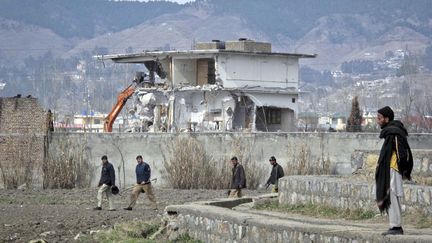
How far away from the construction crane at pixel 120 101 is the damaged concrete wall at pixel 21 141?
11860mm

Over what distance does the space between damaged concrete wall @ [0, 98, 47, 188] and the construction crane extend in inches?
467

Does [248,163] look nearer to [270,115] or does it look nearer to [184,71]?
[184,71]

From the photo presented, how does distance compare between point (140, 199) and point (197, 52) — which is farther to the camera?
point (197, 52)

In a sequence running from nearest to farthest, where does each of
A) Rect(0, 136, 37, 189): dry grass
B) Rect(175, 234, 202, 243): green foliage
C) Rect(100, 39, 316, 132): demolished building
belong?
Rect(175, 234, 202, 243): green foliage < Rect(0, 136, 37, 189): dry grass < Rect(100, 39, 316, 132): demolished building

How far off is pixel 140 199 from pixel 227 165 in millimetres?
Answer: 5009

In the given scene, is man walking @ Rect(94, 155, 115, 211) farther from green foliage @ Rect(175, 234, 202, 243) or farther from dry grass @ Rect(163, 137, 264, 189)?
green foliage @ Rect(175, 234, 202, 243)

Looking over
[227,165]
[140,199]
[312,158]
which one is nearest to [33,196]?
[140,199]

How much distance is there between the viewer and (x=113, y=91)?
18438cm

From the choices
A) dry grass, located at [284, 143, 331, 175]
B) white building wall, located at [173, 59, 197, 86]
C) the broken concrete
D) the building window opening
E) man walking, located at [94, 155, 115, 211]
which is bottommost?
the broken concrete

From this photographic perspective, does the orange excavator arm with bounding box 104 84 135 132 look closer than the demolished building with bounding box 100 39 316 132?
Yes

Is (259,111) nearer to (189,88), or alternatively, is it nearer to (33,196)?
(189,88)

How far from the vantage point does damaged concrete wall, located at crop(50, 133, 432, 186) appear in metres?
37.3

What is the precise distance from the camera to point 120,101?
5844cm

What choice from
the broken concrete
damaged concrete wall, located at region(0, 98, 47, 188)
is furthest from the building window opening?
the broken concrete
